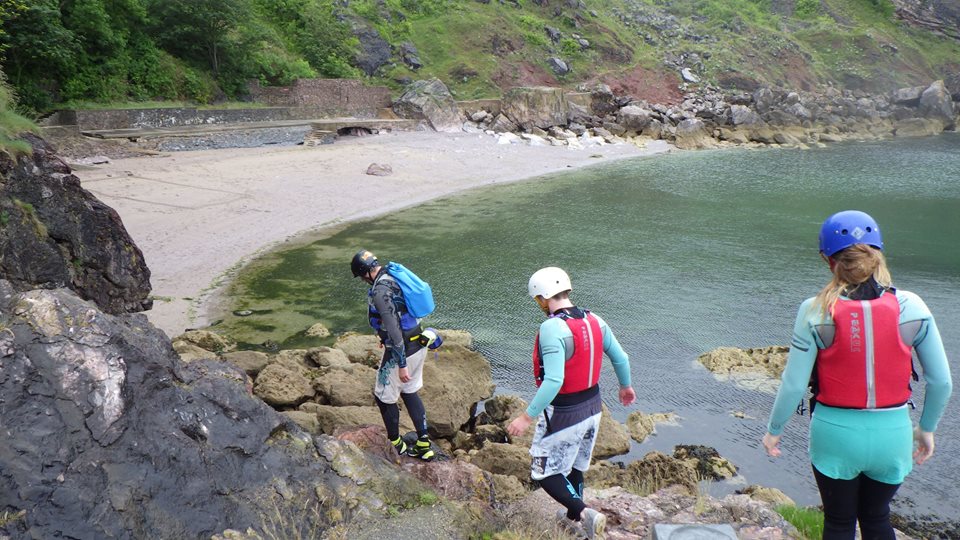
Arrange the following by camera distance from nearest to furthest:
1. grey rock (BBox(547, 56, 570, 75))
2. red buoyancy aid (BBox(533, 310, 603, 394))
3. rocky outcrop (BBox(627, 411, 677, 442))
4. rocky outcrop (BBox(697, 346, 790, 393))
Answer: red buoyancy aid (BBox(533, 310, 603, 394)) < rocky outcrop (BBox(627, 411, 677, 442)) < rocky outcrop (BBox(697, 346, 790, 393)) < grey rock (BBox(547, 56, 570, 75))

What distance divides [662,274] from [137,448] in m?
13.6

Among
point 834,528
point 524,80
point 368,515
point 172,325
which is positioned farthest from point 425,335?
point 524,80

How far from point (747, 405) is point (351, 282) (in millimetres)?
8476

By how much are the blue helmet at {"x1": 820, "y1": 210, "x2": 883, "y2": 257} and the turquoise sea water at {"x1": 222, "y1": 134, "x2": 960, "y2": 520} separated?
15.9 feet

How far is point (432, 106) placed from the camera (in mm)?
37438

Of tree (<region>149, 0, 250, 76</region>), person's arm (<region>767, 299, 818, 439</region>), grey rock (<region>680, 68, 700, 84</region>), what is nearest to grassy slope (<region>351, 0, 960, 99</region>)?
grey rock (<region>680, 68, 700, 84</region>)

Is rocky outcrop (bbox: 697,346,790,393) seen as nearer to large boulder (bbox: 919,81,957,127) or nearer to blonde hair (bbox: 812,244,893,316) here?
blonde hair (bbox: 812,244,893,316)

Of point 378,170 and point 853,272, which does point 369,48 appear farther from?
point 853,272

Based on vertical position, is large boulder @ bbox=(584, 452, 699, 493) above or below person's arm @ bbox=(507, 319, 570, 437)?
below

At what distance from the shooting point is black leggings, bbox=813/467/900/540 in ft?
11.7

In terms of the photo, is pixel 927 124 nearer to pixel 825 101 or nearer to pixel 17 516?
pixel 825 101

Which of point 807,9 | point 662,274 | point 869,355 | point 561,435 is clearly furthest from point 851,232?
point 807,9

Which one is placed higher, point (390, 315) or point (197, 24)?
point (197, 24)

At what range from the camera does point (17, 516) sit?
138 inches
